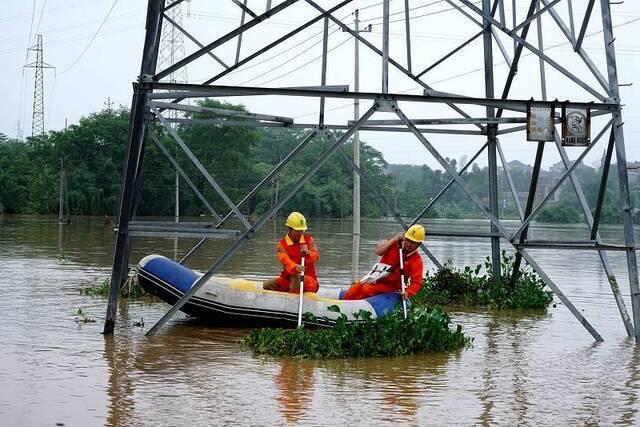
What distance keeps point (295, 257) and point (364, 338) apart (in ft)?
7.89

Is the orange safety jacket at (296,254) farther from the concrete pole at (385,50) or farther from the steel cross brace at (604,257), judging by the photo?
the steel cross brace at (604,257)

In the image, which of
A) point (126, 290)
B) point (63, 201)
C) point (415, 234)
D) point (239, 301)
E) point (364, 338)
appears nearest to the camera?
point (364, 338)

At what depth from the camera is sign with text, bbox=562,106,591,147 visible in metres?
13.8

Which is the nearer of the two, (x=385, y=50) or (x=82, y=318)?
(x=385, y=50)

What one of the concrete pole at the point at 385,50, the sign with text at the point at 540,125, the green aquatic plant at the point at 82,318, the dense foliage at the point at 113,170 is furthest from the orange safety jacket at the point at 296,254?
the dense foliage at the point at 113,170

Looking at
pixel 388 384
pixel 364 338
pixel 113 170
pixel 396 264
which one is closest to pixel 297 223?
pixel 396 264

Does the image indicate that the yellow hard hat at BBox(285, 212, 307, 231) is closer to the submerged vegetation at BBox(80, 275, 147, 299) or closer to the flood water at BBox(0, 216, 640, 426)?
the flood water at BBox(0, 216, 640, 426)

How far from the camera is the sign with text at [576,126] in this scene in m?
13.8

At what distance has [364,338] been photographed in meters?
11.9

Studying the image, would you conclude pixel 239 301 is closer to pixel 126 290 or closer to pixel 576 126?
pixel 126 290

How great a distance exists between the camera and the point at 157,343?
40.5 ft

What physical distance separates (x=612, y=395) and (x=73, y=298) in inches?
363

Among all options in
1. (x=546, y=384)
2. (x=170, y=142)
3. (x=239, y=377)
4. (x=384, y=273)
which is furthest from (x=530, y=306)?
(x=170, y=142)

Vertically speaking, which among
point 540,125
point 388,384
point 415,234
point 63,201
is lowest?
point 388,384
